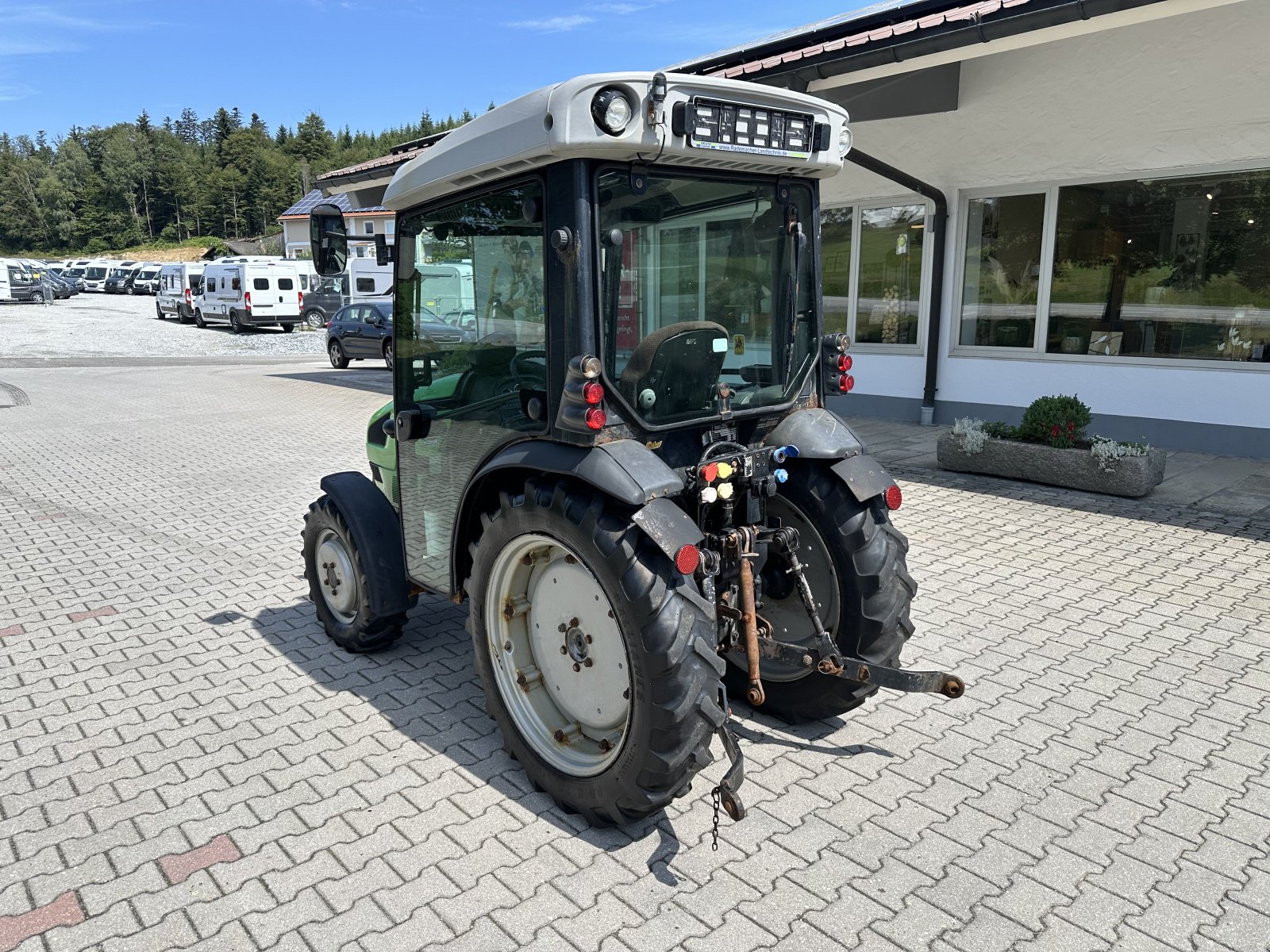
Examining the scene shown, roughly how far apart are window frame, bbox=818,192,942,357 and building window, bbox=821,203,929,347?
0.01 m

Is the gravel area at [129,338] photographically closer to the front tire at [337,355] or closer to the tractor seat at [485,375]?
the front tire at [337,355]

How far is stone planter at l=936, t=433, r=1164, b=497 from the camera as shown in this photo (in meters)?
7.09

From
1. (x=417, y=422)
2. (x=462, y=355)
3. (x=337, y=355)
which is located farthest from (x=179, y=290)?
(x=462, y=355)

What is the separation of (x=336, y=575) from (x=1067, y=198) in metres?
8.57

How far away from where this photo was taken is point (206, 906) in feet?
8.50

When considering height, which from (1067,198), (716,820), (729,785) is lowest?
(716,820)

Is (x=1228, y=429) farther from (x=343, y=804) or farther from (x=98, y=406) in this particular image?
(x=98, y=406)

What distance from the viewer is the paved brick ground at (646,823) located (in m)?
2.53

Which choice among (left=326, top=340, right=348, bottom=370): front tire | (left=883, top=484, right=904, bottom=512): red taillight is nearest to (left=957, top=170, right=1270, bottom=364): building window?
(left=883, top=484, right=904, bottom=512): red taillight

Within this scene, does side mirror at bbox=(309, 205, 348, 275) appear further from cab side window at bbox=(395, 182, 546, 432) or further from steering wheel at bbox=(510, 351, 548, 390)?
steering wheel at bbox=(510, 351, 548, 390)

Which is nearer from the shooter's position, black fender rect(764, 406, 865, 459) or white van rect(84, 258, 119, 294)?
black fender rect(764, 406, 865, 459)

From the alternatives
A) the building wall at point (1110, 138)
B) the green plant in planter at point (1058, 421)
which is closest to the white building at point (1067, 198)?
the building wall at point (1110, 138)

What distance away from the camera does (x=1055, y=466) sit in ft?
24.7

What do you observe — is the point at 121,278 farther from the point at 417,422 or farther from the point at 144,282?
the point at 417,422
